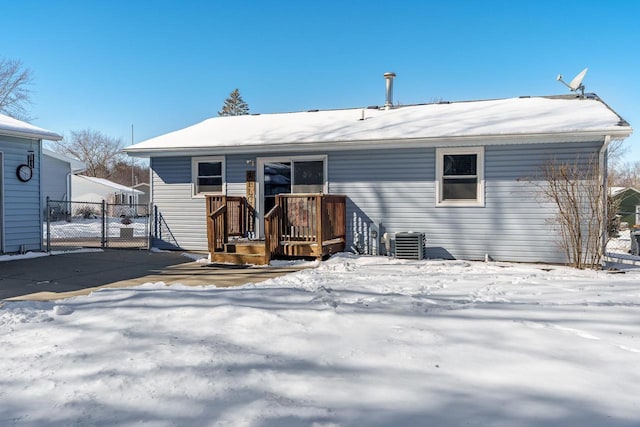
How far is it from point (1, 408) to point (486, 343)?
2952 millimetres

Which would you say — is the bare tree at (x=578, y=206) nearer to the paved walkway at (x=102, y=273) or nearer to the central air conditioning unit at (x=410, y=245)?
the central air conditioning unit at (x=410, y=245)

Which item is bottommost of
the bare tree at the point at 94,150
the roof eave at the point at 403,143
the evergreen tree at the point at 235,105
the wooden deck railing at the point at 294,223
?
the wooden deck railing at the point at 294,223

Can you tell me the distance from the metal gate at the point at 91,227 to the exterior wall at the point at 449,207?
4007 millimetres

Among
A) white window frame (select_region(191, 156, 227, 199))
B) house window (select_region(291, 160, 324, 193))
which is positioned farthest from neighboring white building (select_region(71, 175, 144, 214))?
house window (select_region(291, 160, 324, 193))

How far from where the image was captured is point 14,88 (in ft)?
97.0

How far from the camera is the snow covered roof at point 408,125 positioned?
8.10m

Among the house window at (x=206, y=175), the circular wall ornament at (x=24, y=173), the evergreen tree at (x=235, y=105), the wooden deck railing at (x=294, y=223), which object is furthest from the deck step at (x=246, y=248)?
the evergreen tree at (x=235, y=105)

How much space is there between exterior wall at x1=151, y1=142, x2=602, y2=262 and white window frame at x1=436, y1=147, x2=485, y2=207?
0.30 ft

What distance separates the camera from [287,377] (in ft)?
8.14

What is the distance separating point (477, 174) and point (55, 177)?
25927 mm

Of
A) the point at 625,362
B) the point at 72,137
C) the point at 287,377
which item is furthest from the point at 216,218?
the point at 72,137

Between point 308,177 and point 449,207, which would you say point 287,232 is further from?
point 449,207

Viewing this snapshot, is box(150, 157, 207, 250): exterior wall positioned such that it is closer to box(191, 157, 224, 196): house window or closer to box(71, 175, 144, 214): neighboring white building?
box(191, 157, 224, 196): house window

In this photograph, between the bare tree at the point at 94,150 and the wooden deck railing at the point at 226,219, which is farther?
the bare tree at the point at 94,150
